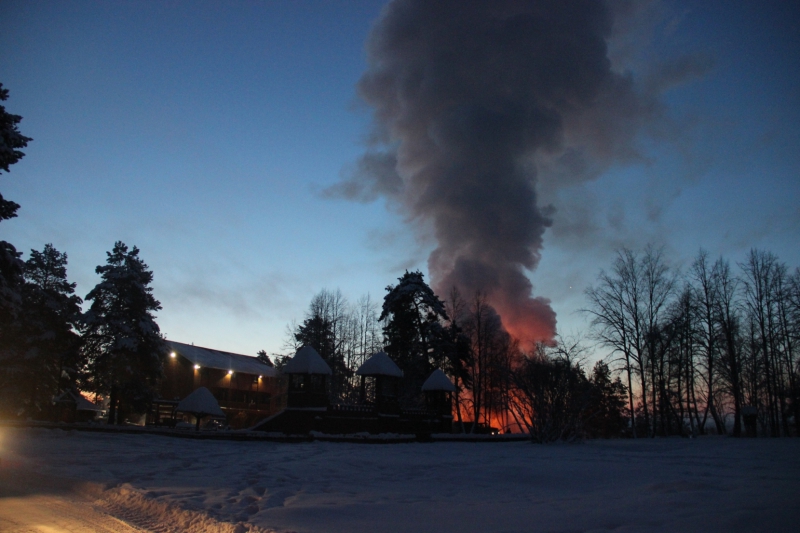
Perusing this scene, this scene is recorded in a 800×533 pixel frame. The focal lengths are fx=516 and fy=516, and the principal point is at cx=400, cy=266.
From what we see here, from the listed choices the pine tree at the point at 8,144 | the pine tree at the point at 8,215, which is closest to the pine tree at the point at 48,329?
the pine tree at the point at 8,215

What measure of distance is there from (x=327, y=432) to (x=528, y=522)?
23457 mm

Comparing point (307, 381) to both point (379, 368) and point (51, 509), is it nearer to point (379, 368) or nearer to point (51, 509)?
point (379, 368)

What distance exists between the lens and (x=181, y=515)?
21.9ft

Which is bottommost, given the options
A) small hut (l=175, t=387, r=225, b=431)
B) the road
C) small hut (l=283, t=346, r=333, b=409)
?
the road

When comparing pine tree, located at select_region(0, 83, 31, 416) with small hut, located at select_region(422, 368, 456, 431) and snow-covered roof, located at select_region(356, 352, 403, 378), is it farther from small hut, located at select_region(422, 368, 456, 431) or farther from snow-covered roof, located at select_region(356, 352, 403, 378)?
small hut, located at select_region(422, 368, 456, 431)

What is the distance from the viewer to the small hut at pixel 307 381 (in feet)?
93.1

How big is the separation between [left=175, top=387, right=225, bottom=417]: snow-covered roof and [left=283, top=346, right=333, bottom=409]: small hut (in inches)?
165

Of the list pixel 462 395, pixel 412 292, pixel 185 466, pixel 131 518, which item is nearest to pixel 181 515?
pixel 131 518

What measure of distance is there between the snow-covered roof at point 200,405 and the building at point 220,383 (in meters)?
15.6

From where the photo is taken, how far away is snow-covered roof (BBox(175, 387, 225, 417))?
25078mm

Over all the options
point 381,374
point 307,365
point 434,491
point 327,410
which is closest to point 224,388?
point 307,365

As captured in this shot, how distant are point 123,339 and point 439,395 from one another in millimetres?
19738

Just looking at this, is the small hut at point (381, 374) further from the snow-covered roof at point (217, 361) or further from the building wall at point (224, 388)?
the snow-covered roof at point (217, 361)

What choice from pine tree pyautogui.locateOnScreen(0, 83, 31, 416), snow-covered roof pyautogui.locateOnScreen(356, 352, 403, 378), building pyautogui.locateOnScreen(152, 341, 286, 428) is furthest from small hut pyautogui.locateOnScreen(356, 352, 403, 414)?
pine tree pyautogui.locateOnScreen(0, 83, 31, 416)
